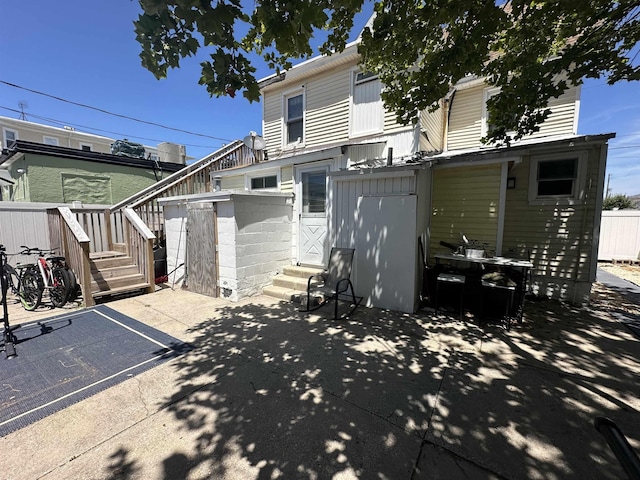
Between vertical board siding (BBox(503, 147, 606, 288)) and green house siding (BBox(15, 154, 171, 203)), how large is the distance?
12335 mm

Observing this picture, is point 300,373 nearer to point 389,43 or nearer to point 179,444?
point 179,444

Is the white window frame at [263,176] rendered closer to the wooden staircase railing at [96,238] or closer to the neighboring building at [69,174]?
the wooden staircase railing at [96,238]

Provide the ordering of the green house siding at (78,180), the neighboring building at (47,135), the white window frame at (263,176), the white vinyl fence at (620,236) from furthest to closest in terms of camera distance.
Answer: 1. the neighboring building at (47,135)
2. the white vinyl fence at (620,236)
3. the green house siding at (78,180)
4. the white window frame at (263,176)

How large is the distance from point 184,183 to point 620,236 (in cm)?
1526

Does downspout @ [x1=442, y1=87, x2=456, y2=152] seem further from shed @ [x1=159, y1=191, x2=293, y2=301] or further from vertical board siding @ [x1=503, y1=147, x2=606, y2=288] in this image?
shed @ [x1=159, y1=191, x2=293, y2=301]

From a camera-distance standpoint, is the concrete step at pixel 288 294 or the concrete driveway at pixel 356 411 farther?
the concrete step at pixel 288 294

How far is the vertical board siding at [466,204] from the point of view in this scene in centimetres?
570

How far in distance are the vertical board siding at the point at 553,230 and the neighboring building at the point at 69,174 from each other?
1228 cm

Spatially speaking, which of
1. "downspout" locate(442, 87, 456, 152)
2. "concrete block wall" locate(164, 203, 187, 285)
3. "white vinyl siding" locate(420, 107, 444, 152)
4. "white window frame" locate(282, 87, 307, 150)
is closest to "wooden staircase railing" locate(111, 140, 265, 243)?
"concrete block wall" locate(164, 203, 187, 285)

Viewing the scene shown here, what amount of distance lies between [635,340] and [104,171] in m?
14.1

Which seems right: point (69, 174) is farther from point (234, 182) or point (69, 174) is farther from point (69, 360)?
point (69, 360)

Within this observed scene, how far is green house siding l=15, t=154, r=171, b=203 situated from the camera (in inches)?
327

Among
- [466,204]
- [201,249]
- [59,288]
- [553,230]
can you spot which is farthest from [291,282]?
[553,230]

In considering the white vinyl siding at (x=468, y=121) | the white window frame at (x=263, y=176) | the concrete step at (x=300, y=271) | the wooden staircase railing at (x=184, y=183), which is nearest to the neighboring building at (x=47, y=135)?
the wooden staircase railing at (x=184, y=183)
